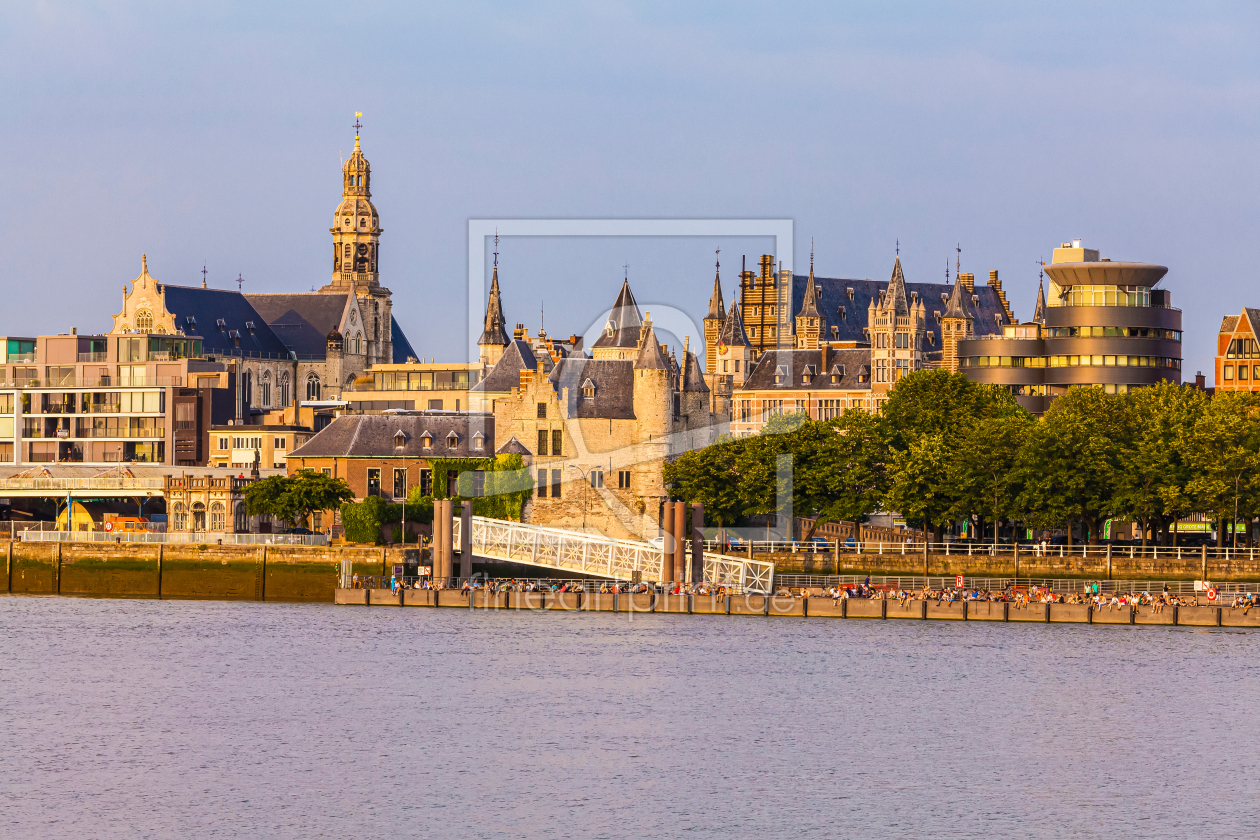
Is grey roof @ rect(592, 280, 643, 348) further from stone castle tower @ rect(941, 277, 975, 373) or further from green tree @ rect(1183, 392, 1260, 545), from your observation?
green tree @ rect(1183, 392, 1260, 545)

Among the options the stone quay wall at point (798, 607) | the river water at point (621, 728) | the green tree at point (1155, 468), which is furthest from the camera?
the green tree at point (1155, 468)

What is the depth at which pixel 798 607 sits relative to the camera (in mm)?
98125

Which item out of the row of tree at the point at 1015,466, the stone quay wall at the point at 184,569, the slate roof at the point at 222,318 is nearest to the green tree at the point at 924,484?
the row of tree at the point at 1015,466

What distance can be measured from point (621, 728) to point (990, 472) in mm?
48007

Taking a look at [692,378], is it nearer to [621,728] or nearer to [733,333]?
[733,333]

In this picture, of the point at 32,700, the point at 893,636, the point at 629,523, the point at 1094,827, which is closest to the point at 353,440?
the point at 629,523

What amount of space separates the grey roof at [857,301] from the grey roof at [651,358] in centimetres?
6566

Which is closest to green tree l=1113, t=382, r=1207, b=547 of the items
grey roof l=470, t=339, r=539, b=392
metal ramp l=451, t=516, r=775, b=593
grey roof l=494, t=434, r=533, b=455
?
metal ramp l=451, t=516, r=775, b=593

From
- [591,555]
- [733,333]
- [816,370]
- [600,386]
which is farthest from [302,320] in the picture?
[591,555]

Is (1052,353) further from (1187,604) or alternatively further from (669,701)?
(669,701)

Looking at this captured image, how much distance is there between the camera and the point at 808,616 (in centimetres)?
9794

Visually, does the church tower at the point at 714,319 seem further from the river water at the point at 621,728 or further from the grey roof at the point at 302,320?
the river water at the point at 621,728

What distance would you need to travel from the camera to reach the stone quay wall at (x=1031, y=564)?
105 m

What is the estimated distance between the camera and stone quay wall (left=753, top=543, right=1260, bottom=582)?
104938mm
